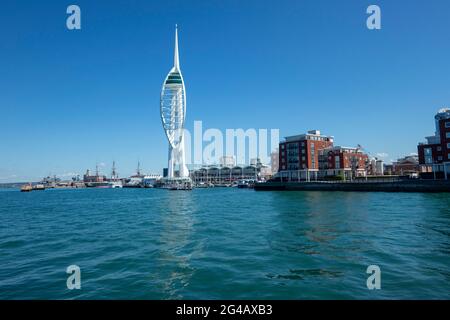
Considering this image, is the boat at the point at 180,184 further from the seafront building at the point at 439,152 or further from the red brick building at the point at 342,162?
the seafront building at the point at 439,152

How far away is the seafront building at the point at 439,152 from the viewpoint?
67.5 m

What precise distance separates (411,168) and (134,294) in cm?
14239

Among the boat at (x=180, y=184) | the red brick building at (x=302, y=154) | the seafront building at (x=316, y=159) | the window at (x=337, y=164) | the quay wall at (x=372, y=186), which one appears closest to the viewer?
the quay wall at (x=372, y=186)

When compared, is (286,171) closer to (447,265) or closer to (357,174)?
(357,174)

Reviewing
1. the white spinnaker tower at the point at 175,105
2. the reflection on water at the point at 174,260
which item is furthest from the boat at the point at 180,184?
the reflection on water at the point at 174,260

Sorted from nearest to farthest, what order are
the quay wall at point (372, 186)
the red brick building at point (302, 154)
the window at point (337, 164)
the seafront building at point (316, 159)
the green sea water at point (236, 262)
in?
the green sea water at point (236, 262)
the quay wall at point (372, 186)
the window at point (337, 164)
the seafront building at point (316, 159)
the red brick building at point (302, 154)

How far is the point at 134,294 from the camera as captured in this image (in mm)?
9578

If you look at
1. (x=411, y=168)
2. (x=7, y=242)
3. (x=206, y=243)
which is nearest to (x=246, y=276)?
(x=206, y=243)

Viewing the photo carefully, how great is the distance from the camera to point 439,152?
230ft

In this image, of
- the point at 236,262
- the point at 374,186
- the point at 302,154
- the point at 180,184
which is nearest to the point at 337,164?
the point at 302,154

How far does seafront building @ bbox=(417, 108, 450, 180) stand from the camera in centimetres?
6750

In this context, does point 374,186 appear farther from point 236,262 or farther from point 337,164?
point 236,262
